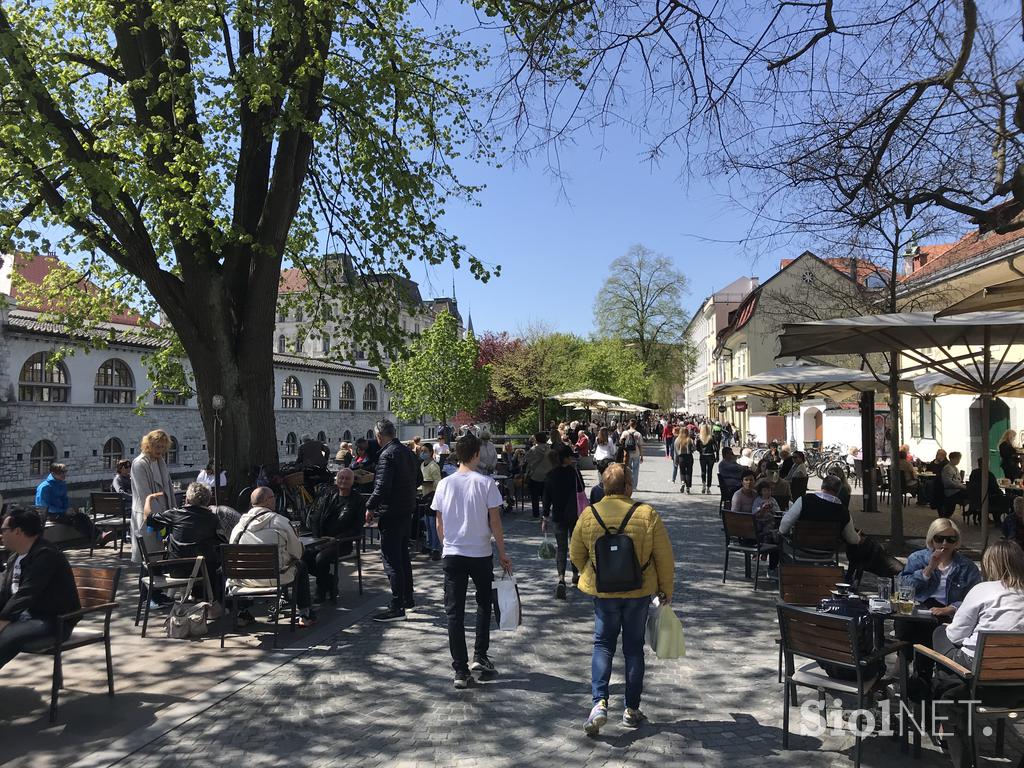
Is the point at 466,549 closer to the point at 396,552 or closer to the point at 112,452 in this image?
the point at 396,552

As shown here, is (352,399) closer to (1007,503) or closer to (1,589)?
(1007,503)

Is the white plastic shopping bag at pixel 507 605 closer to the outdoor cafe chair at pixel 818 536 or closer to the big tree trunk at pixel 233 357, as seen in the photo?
the outdoor cafe chair at pixel 818 536

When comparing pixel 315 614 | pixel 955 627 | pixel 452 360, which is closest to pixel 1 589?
pixel 315 614

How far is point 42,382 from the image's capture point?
2550 centimetres

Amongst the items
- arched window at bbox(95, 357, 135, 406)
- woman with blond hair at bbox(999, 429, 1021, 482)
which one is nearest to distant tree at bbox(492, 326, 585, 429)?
arched window at bbox(95, 357, 135, 406)

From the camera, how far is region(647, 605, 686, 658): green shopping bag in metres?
4.70

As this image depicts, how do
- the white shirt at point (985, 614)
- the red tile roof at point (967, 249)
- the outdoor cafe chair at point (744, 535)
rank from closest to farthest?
1. the white shirt at point (985, 614)
2. the outdoor cafe chair at point (744, 535)
3. the red tile roof at point (967, 249)

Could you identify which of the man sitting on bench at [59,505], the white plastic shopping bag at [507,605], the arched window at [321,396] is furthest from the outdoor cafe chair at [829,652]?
the arched window at [321,396]

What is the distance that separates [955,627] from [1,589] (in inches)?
251

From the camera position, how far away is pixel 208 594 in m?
7.27

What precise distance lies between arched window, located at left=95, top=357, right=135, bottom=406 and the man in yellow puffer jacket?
2803 cm

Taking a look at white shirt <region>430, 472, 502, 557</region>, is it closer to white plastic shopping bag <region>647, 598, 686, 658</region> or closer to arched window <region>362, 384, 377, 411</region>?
white plastic shopping bag <region>647, 598, 686, 658</region>

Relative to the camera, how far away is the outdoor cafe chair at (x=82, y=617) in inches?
199

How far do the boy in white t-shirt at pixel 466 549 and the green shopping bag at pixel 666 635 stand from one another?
1.23 m
